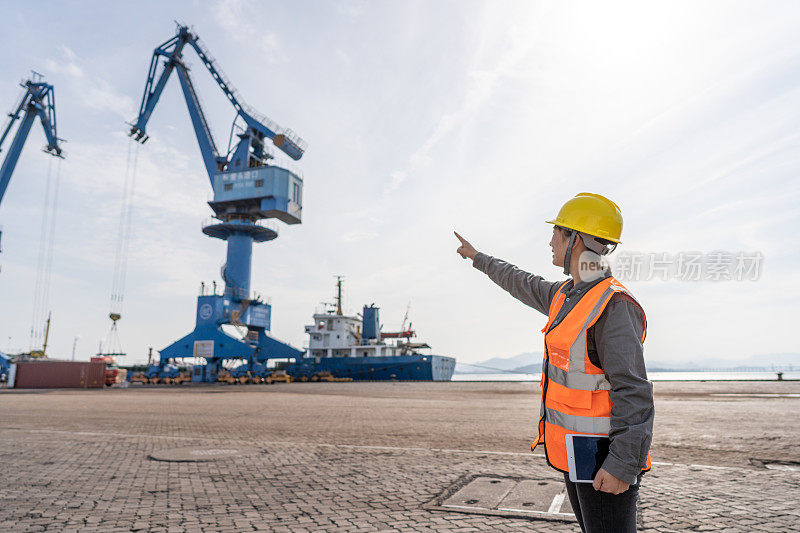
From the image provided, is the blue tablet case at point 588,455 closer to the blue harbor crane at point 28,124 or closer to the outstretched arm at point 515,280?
the outstretched arm at point 515,280

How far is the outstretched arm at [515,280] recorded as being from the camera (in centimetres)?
246

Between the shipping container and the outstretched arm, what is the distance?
35.9m

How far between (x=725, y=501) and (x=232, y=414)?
36.2 feet

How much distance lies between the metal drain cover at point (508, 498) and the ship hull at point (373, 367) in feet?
154

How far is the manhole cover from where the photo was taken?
639 cm

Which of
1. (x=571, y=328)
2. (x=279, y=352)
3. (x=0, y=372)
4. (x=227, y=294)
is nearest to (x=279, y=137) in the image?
(x=227, y=294)

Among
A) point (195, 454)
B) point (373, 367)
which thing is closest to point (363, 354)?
point (373, 367)

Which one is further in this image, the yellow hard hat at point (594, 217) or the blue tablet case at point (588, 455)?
the yellow hard hat at point (594, 217)

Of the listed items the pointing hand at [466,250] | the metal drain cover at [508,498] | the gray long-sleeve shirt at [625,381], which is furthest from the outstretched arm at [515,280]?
the metal drain cover at [508,498]

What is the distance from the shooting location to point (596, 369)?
1.86 meters

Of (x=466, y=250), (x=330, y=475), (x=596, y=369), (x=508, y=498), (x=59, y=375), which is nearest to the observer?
(x=596, y=369)

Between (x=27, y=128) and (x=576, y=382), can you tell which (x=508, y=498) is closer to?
(x=576, y=382)

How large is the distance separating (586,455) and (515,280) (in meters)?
0.99

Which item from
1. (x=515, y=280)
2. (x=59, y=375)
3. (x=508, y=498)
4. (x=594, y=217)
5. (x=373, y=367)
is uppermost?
(x=594, y=217)
